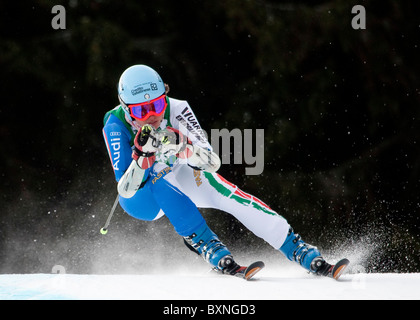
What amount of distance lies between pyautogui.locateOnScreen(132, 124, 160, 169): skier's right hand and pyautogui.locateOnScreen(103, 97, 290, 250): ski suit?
17cm

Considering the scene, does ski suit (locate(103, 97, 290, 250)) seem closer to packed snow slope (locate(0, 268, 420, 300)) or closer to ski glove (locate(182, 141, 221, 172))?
ski glove (locate(182, 141, 221, 172))

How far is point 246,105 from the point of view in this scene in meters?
8.15

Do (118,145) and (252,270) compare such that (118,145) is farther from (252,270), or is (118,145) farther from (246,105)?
(246,105)

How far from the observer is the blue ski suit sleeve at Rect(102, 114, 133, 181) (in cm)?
391

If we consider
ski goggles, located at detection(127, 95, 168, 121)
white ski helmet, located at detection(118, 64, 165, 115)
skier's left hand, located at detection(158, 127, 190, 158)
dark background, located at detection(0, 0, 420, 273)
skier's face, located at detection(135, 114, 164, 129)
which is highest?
white ski helmet, located at detection(118, 64, 165, 115)

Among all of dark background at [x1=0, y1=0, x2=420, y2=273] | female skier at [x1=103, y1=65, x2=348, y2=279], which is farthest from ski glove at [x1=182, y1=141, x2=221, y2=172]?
dark background at [x1=0, y1=0, x2=420, y2=273]

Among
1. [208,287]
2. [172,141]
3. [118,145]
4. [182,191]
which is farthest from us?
[182,191]

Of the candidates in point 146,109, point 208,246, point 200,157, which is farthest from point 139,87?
point 208,246

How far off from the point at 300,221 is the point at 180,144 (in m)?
4.51

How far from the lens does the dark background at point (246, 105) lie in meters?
7.98

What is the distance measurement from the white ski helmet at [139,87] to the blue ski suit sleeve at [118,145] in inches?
4.5

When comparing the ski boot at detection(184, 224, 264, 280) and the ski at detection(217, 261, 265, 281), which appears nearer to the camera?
the ski at detection(217, 261, 265, 281)

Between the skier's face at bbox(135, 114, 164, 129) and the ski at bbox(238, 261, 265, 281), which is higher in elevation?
the skier's face at bbox(135, 114, 164, 129)

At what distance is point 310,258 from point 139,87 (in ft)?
4.33
